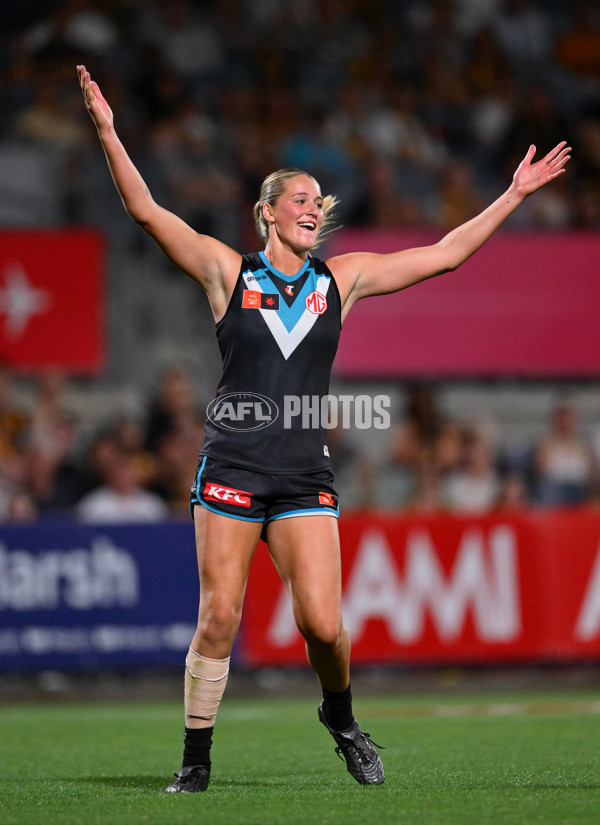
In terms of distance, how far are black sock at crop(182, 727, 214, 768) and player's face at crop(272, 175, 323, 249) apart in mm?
2009

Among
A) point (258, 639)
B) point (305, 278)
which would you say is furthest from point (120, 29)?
point (305, 278)

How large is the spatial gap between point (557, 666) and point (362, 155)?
5.89m

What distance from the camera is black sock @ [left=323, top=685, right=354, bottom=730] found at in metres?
5.46

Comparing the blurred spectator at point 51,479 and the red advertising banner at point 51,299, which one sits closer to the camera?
the blurred spectator at point 51,479

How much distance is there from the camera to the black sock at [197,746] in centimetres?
531

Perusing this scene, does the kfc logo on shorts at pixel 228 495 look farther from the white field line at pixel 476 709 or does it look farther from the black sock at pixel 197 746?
the white field line at pixel 476 709

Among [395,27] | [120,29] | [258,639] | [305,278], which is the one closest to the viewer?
[305,278]

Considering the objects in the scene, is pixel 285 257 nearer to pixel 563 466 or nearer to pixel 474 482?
pixel 474 482

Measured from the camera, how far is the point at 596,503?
12648 millimetres

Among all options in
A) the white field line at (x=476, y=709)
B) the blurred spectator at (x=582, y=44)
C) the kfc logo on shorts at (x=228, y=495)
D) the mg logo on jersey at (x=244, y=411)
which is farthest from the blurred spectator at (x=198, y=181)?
the kfc logo on shorts at (x=228, y=495)

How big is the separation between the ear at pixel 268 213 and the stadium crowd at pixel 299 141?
6048mm

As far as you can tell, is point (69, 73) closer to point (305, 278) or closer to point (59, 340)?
point (59, 340)

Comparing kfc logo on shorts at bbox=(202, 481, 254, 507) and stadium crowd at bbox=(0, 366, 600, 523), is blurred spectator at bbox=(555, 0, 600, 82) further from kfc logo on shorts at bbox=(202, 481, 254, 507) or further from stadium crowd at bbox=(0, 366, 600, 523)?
kfc logo on shorts at bbox=(202, 481, 254, 507)

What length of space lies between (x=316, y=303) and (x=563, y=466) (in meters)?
7.79
